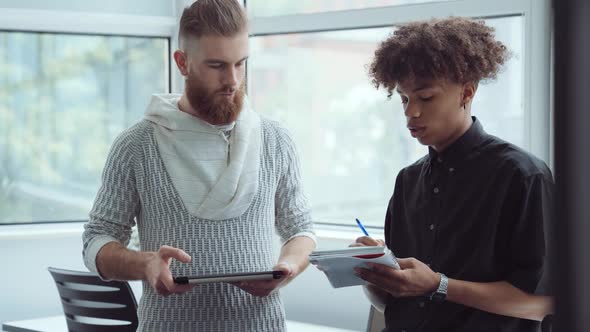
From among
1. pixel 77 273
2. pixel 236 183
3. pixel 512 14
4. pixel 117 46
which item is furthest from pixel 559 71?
pixel 117 46

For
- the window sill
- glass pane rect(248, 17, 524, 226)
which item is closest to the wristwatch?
glass pane rect(248, 17, 524, 226)

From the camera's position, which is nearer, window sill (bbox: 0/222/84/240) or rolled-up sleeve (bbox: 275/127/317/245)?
rolled-up sleeve (bbox: 275/127/317/245)

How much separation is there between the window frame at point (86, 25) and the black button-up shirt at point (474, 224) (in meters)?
2.89

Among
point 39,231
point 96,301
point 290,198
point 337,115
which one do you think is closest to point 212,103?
point 290,198

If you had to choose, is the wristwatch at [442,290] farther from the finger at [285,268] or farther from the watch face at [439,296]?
the finger at [285,268]

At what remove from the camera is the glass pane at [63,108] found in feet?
13.1

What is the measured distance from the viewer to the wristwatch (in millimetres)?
1402

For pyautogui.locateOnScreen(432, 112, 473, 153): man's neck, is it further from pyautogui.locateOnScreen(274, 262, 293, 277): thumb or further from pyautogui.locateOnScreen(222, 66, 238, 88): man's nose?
pyautogui.locateOnScreen(222, 66, 238, 88): man's nose

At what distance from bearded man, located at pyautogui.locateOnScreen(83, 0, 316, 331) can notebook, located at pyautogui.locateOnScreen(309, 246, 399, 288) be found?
0.48 feet

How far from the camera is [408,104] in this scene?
1.56m

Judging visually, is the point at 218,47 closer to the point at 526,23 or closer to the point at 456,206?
the point at 456,206

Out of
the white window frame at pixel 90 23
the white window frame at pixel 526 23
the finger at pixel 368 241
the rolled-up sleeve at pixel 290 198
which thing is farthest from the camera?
the white window frame at pixel 90 23

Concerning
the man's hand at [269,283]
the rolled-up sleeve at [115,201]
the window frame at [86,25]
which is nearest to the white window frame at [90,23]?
the window frame at [86,25]

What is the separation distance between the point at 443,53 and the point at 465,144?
198mm
